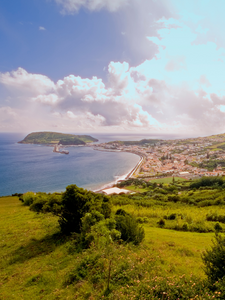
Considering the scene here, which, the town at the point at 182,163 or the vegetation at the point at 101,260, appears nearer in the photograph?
the vegetation at the point at 101,260

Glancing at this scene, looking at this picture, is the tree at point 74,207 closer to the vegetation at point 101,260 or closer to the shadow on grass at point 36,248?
the vegetation at point 101,260

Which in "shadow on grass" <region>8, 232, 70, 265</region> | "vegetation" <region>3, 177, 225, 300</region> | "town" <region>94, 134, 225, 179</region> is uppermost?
"vegetation" <region>3, 177, 225, 300</region>

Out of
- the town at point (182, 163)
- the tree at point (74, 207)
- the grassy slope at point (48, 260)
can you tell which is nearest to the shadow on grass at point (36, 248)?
the grassy slope at point (48, 260)

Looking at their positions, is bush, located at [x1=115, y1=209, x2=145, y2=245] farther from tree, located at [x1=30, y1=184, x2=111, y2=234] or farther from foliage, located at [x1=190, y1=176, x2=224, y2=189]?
foliage, located at [x1=190, y1=176, x2=224, y2=189]

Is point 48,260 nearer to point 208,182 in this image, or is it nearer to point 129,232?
point 129,232

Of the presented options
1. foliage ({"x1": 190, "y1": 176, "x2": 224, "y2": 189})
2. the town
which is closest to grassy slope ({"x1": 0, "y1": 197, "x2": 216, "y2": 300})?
foliage ({"x1": 190, "y1": 176, "x2": 224, "y2": 189})

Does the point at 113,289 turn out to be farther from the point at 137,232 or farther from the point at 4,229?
the point at 4,229

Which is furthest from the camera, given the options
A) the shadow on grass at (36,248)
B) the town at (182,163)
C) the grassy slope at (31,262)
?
the town at (182,163)

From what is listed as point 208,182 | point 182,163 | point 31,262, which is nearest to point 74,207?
Result: point 31,262

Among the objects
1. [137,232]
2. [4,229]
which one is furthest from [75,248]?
[4,229]
